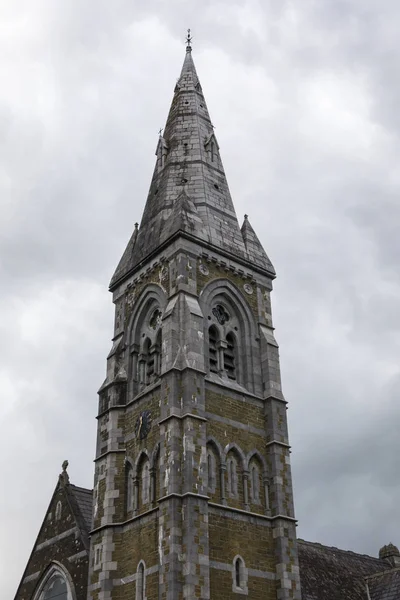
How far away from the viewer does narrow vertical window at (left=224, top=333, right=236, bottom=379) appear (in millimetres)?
31147

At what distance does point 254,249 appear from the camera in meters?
35.2

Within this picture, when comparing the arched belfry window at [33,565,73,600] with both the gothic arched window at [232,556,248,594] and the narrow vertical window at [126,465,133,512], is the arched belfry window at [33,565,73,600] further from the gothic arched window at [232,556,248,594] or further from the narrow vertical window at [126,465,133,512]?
the gothic arched window at [232,556,248,594]

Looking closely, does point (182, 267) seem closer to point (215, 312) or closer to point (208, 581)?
point (215, 312)

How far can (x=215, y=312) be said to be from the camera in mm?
31922

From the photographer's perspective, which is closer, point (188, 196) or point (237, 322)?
point (237, 322)

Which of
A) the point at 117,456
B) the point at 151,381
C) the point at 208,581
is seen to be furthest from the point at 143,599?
the point at 151,381

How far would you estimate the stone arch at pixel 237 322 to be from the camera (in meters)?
31.3

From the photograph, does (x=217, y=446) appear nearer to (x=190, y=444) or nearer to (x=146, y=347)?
(x=190, y=444)

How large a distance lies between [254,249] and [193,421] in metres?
10.5

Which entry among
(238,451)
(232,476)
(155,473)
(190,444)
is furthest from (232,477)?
(155,473)

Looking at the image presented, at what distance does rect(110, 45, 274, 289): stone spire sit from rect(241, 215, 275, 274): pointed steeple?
2.7 inches

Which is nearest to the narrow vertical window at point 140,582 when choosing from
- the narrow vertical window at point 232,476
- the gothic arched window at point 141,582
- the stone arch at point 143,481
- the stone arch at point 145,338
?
the gothic arched window at point 141,582

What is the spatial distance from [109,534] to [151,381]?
6050 millimetres

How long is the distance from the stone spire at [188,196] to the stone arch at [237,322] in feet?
5.77
